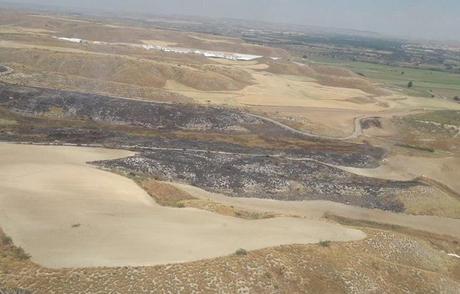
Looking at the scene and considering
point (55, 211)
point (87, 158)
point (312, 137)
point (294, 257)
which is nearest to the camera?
point (294, 257)

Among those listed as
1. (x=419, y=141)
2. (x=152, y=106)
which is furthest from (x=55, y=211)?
(x=419, y=141)

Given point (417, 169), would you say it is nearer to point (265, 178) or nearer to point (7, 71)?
point (265, 178)

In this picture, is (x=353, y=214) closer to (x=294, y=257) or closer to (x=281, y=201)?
(x=281, y=201)

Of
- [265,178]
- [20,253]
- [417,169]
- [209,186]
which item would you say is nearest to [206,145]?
[265,178]

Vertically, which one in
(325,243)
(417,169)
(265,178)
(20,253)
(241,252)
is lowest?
(417,169)

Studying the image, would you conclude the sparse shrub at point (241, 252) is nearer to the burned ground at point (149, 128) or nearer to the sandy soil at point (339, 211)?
the sandy soil at point (339, 211)

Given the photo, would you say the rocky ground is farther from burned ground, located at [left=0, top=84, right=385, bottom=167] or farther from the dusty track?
the dusty track
